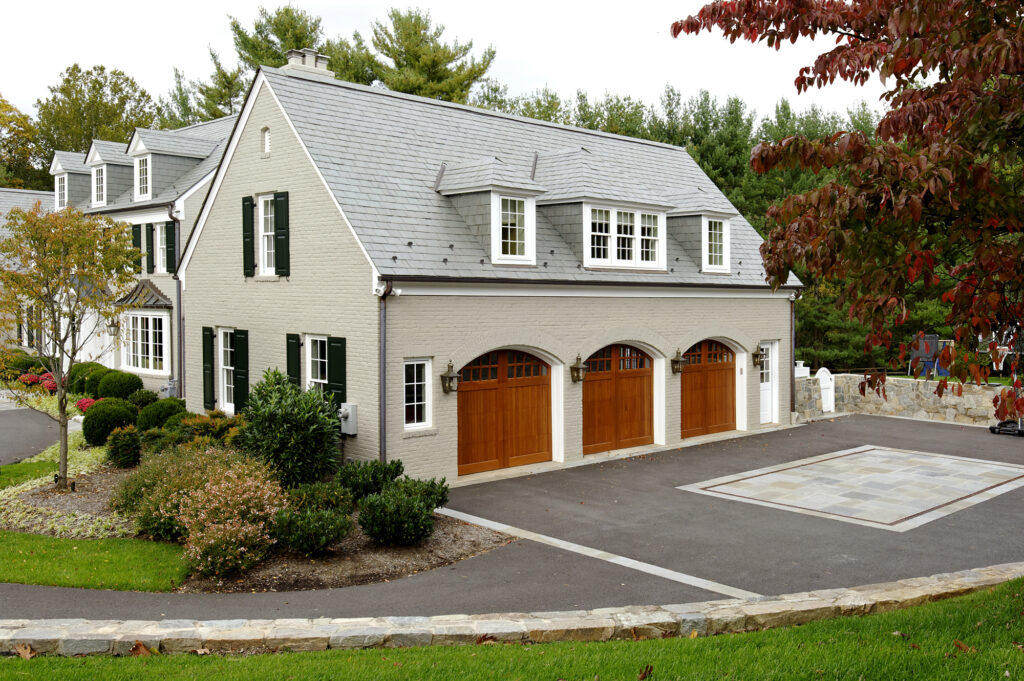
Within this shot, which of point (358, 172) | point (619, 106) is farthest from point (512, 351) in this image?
point (619, 106)

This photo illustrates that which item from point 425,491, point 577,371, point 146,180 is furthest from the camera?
point 146,180

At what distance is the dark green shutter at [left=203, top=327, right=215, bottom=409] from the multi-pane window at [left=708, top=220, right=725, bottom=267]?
1311 cm

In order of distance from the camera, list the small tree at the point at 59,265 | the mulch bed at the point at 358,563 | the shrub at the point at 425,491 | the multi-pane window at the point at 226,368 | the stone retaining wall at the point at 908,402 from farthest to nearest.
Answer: the stone retaining wall at the point at 908,402 < the multi-pane window at the point at 226,368 < the small tree at the point at 59,265 < the shrub at the point at 425,491 < the mulch bed at the point at 358,563

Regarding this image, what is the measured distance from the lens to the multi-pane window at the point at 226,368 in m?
22.0

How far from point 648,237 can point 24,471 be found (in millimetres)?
15012

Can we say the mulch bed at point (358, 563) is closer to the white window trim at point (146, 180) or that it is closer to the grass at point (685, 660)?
the grass at point (685, 660)

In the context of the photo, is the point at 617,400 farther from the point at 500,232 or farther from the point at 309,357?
the point at 309,357

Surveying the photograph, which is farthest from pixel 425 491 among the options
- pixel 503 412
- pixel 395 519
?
pixel 503 412

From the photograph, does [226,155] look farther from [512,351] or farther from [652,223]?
[652,223]

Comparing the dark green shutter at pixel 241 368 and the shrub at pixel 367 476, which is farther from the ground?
the dark green shutter at pixel 241 368

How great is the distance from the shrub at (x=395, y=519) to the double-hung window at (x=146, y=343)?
52.2 ft

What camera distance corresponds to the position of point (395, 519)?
12773 mm

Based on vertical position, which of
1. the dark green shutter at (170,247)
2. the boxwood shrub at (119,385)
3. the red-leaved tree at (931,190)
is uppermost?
the dark green shutter at (170,247)

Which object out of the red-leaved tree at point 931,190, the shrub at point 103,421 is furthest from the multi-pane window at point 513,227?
the red-leaved tree at point 931,190
